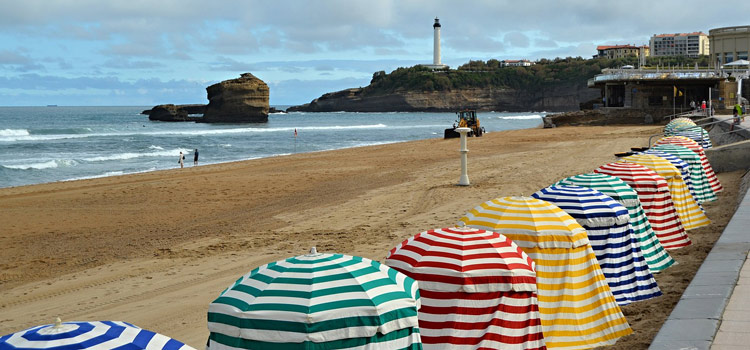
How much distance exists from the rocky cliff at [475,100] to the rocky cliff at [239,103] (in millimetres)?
58051

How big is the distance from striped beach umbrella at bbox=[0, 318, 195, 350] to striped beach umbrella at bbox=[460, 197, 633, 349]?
11.2ft

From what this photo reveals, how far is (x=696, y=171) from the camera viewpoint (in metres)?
13.2

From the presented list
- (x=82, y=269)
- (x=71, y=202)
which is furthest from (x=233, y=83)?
(x=82, y=269)

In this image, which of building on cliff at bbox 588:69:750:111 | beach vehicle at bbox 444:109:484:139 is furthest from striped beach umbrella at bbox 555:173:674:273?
building on cliff at bbox 588:69:750:111

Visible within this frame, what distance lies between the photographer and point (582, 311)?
6168 mm

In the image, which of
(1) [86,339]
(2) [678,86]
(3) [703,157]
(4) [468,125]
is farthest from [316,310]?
(2) [678,86]

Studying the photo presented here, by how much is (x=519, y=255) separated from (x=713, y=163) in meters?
15.2

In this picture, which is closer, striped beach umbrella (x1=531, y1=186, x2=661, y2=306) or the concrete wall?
striped beach umbrella (x1=531, y1=186, x2=661, y2=306)

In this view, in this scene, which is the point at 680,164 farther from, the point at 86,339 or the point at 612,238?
the point at 86,339

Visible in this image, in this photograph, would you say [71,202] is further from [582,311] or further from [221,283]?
[582,311]

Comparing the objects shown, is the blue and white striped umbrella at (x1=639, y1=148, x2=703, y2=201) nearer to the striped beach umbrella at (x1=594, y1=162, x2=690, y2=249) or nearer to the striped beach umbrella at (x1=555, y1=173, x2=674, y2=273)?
the striped beach umbrella at (x1=594, y1=162, x2=690, y2=249)

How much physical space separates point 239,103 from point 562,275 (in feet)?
320

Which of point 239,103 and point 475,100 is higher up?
point 475,100

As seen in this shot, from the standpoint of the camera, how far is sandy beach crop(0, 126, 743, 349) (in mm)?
8656
